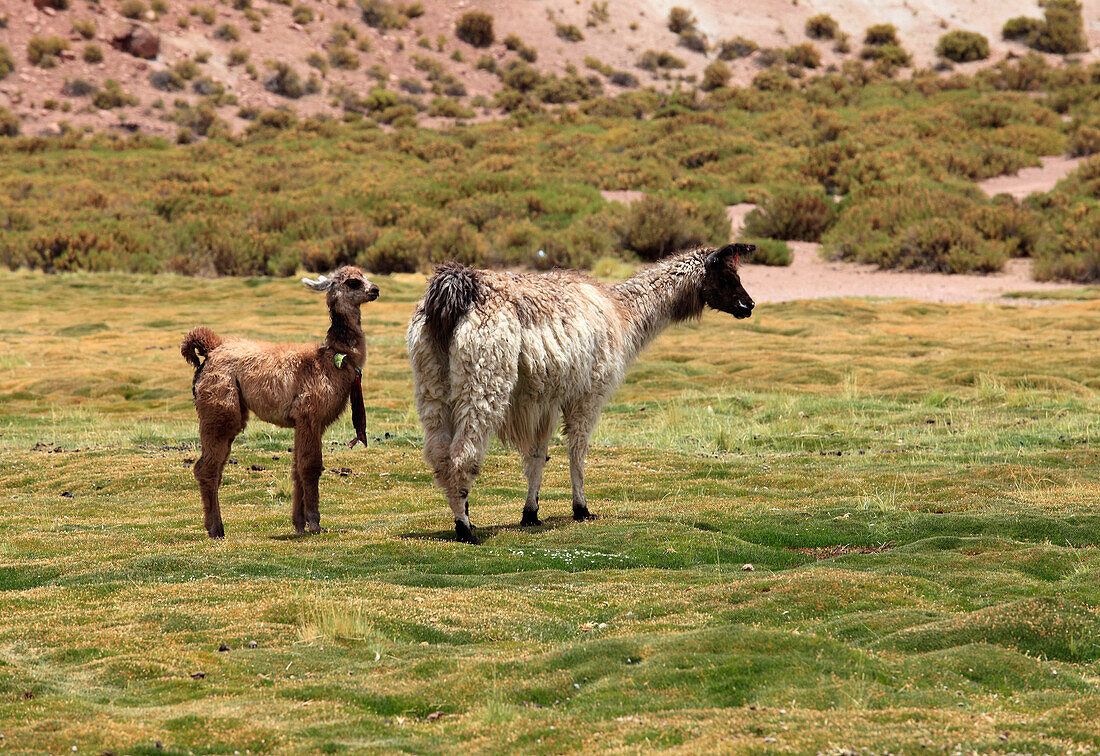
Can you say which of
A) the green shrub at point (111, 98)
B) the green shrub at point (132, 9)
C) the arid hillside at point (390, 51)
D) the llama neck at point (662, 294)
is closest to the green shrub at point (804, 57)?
the arid hillside at point (390, 51)

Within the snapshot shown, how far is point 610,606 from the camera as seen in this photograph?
7.98 m

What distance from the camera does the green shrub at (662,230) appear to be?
3584cm

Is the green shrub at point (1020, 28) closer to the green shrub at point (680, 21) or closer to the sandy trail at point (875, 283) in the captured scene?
the green shrub at point (680, 21)

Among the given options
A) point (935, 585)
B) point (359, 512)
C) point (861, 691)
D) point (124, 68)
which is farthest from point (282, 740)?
point (124, 68)

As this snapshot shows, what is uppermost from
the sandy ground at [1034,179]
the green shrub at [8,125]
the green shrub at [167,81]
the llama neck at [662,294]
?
the green shrub at [167,81]

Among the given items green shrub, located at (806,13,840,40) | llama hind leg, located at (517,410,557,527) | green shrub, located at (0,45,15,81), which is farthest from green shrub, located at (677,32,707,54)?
llama hind leg, located at (517,410,557,527)

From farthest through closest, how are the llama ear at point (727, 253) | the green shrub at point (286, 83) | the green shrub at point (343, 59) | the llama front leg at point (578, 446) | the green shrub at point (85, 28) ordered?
the green shrub at point (343, 59)
the green shrub at point (286, 83)
the green shrub at point (85, 28)
the llama ear at point (727, 253)
the llama front leg at point (578, 446)

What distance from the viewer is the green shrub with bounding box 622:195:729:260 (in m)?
35.8

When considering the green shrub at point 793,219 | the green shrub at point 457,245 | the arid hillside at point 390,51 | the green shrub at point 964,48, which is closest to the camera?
the green shrub at point 457,245

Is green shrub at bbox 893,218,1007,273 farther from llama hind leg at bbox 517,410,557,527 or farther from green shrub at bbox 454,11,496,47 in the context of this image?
green shrub at bbox 454,11,496,47

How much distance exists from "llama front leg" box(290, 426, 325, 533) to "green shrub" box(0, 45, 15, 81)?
59.1m

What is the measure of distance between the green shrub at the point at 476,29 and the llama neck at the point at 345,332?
225 feet

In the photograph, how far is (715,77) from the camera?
71062 millimetres

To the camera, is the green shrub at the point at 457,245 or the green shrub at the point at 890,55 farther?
the green shrub at the point at 890,55
